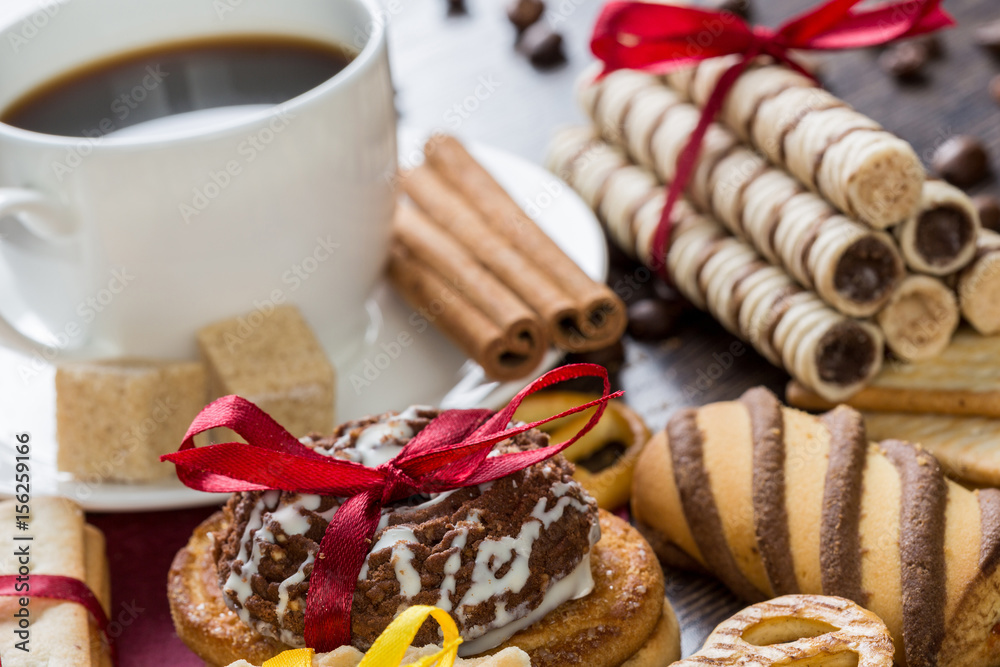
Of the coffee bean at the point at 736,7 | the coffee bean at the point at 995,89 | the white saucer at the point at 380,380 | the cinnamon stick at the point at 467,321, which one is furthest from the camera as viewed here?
the coffee bean at the point at 736,7

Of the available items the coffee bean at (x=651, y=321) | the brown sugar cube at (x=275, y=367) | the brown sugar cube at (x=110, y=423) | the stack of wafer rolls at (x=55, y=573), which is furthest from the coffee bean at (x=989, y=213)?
the stack of wafer rolls at (x=55, y=573)

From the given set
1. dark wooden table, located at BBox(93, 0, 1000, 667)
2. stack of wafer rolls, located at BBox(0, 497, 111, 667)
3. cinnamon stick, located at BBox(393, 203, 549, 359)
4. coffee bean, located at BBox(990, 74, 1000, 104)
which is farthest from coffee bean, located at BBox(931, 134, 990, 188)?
stack of wafer rolls, located at BBox(0, 497, 111, 667)

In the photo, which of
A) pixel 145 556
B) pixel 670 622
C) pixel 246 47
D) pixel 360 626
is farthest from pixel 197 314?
pixel 670 622

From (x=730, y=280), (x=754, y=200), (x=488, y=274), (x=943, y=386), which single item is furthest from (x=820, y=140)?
(x=488, y=274)

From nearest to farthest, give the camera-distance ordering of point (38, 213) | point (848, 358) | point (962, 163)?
1. point (38, 213)
2. point (848, 358)
3. point (962, 163)

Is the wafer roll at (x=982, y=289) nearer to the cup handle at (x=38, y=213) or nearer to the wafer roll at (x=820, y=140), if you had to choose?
the wafer roll at (x=820, y=140)

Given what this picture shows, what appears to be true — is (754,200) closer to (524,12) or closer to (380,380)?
(380,380)

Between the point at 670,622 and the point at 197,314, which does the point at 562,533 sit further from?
the point at 197,314
